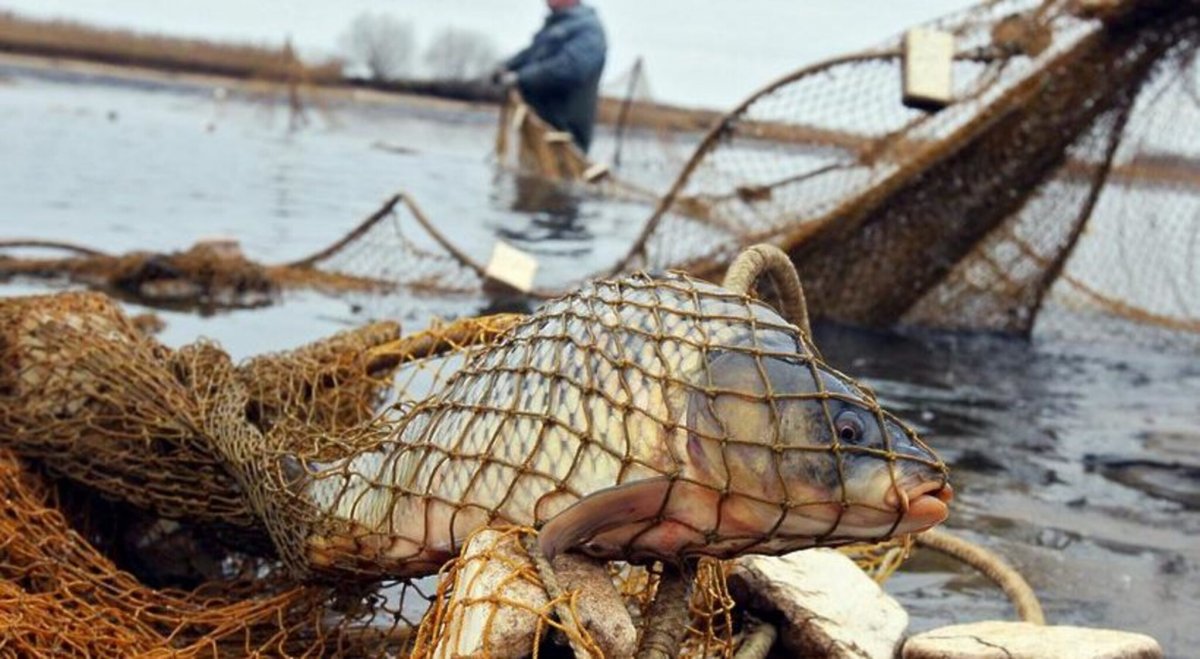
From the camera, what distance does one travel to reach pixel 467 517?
2791mm

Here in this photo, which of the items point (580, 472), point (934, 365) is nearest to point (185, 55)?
point (934, 365)

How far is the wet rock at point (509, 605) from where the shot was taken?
8.02 ft

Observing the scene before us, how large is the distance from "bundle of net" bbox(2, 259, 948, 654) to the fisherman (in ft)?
49.1

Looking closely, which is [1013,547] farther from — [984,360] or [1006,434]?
[984,360]

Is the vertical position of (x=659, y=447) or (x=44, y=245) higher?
(x=659, y=447)

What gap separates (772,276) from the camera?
3.66 metres

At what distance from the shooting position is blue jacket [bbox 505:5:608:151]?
→ 18.2 m

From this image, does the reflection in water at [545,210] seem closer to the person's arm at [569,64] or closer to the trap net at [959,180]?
the person's arm at [569,64]

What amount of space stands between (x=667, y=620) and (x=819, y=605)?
79 centimetres

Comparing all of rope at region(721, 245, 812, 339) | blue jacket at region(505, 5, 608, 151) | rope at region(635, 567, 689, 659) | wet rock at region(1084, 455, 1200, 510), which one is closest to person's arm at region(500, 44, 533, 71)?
blue jacket at region(505, 5, 608, 151)

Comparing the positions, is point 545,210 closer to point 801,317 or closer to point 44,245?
point 44,245

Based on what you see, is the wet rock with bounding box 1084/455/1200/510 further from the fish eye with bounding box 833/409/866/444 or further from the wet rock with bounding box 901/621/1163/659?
the fish eye with bounding box 833/409/866/444

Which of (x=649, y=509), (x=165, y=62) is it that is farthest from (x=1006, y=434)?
(x=165, y=62)

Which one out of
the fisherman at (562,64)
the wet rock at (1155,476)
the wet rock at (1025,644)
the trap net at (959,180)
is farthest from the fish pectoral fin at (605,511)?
the fisherman at (562,64)
